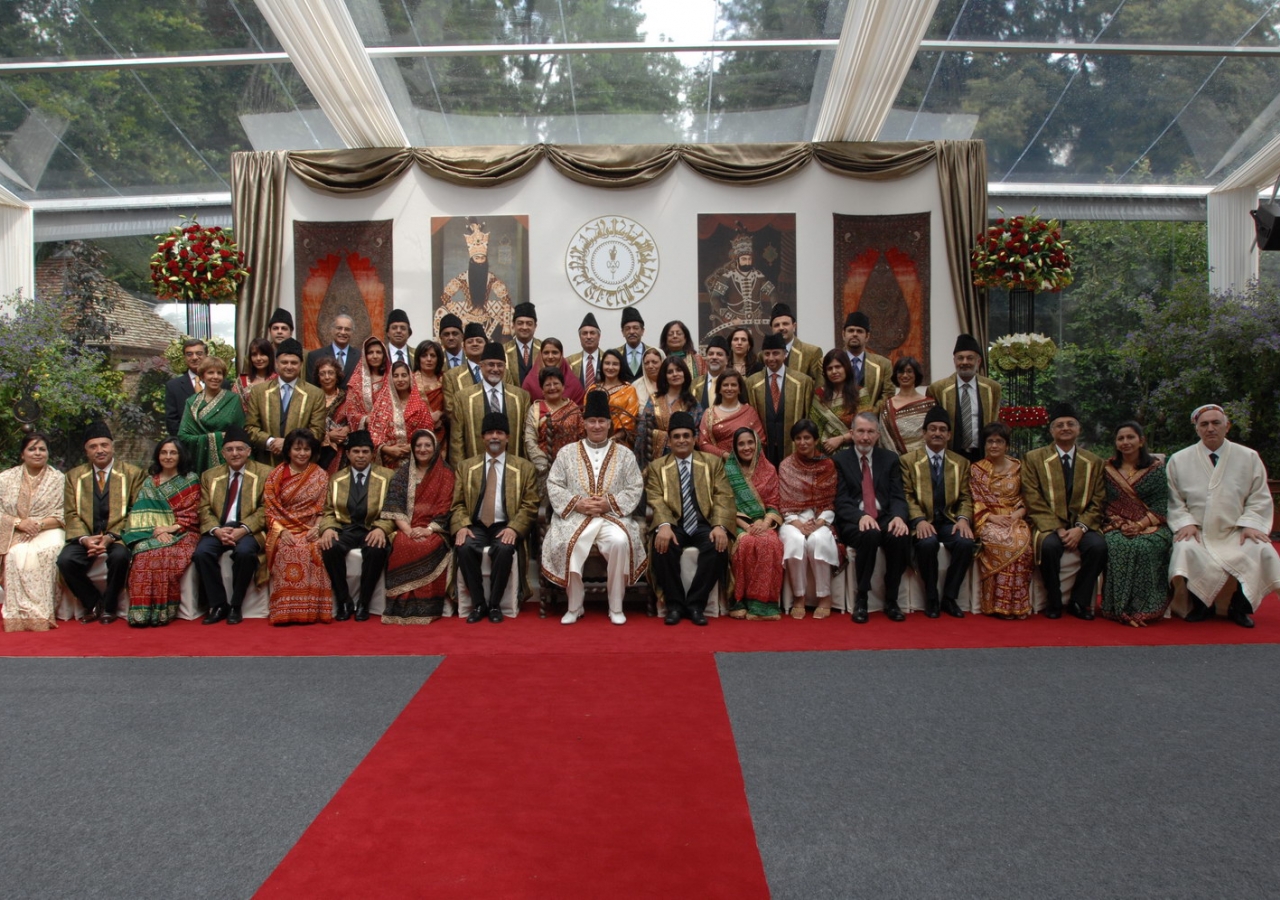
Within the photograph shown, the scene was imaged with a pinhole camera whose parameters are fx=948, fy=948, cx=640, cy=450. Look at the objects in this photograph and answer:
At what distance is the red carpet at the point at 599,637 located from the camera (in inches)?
190

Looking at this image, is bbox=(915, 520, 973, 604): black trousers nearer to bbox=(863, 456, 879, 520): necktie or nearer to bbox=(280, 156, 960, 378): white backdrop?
bbox=(863, 456, 879, 520): necktie

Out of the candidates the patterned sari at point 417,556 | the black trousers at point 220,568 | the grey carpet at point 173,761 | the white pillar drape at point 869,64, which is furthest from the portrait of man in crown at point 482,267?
the grey carpet at point 173,761

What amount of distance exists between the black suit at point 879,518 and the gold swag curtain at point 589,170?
8.98 feet

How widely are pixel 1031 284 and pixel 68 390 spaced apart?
8886 millimetres

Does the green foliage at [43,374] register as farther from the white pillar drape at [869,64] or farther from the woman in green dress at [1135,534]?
the woman in green dress at [1135,534]

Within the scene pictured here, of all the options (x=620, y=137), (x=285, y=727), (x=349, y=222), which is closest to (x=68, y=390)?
(x=349, y=222)

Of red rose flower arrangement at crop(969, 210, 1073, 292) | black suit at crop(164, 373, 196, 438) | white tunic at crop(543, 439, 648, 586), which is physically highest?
red rose flower arrangement at crop(969, 210, 1073, 292)

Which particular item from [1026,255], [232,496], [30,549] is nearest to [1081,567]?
[1026,255]

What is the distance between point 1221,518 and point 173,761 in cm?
546

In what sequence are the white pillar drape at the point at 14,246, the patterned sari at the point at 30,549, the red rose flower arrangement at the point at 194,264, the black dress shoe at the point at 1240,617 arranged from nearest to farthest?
the black dress shoe at the point at 1240,617, the patterned sari at the point at 30,549, the red rose flower arrangement at the point at 194,264, the white pillar drape at the point at 14,246

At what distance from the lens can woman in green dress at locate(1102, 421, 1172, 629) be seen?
534cm

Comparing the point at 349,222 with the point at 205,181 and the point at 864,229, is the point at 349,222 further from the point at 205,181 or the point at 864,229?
the point at 864,229

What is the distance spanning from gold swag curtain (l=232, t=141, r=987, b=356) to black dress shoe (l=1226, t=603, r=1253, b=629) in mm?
3257

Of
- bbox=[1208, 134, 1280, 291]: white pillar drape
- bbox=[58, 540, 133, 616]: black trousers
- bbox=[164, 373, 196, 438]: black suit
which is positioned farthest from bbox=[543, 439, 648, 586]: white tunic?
A: bbox=[1208, 134, 1280, 291]: white pillar drape
